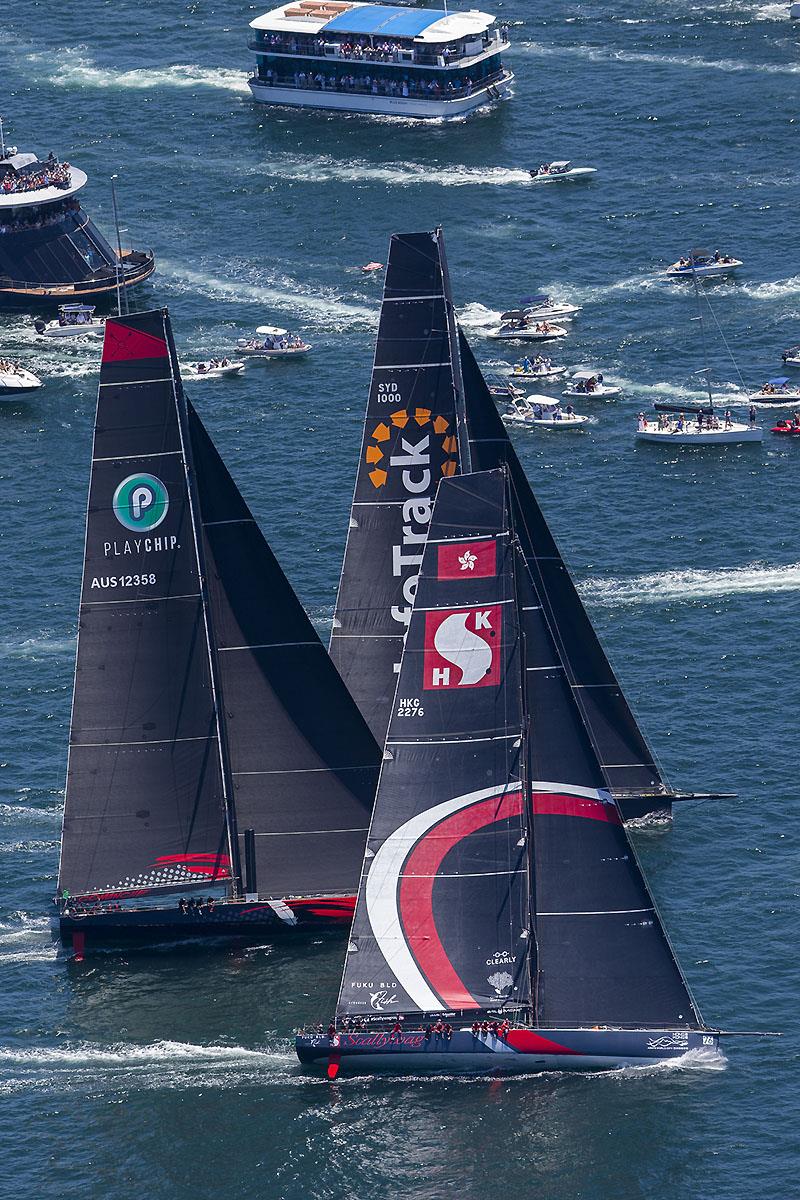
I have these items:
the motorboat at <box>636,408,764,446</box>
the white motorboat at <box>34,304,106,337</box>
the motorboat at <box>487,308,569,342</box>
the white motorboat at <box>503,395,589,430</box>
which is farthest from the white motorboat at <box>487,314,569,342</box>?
the white motorboat at <box>34,304,106,337</box>

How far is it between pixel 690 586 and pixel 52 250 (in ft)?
203

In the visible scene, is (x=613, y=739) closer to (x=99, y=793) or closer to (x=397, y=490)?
(x=397, y=490)

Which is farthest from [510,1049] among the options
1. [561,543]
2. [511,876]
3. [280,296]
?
[280,296]

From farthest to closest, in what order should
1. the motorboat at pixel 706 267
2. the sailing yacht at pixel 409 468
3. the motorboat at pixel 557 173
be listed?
the motorboat at pixel 557 173, the motorboat at pixel 706 267, the sailing yacht at pixel 409 468

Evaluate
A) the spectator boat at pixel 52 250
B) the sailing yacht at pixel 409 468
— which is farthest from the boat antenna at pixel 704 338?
the sailing yacht at pixel 409 468

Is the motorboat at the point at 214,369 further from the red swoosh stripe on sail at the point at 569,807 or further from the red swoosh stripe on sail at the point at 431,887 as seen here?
the red swoosh stripe on sail at the point at 431,887

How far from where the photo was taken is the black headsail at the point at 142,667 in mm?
92500

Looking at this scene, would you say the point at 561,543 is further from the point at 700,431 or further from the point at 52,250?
the point at 52,250

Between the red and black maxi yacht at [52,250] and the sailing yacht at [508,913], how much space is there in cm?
8842

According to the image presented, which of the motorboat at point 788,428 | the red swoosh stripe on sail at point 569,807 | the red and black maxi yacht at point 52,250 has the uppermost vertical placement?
the red swoosh stripe on sail at point 569,807

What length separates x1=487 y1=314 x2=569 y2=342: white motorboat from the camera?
6383 inches

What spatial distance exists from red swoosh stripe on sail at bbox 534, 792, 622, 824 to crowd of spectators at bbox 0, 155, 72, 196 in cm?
9594

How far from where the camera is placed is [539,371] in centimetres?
15688

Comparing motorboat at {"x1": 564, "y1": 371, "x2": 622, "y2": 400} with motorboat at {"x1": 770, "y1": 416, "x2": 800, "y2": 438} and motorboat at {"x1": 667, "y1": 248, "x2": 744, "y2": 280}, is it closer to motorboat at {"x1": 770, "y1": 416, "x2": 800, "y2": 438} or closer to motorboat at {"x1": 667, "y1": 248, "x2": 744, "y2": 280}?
motorboat at {"x1": 770, "y1": 416, "x2": 800, "y2": 438}
